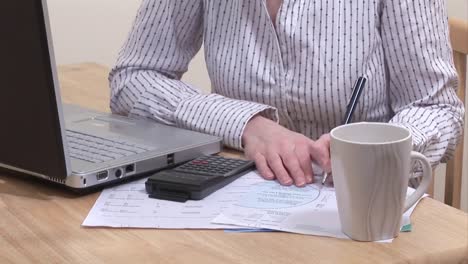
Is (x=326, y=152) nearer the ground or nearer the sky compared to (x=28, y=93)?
nearer the ground

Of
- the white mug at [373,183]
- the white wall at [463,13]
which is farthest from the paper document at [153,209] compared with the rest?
the white wall at [463,13]

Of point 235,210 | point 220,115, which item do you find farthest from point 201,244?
point 220,115

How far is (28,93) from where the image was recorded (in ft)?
3.02

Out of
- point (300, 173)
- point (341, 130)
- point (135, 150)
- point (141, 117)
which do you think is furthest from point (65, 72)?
point (341, 130)

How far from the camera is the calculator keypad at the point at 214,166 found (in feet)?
3.29

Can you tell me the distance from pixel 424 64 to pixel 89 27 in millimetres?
1555

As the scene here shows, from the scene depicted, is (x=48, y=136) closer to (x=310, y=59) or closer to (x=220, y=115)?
(x=220, y=115)

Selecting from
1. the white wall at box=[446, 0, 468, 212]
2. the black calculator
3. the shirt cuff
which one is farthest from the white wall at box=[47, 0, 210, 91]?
the black calculator

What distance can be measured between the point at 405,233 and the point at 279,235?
0.43 ft

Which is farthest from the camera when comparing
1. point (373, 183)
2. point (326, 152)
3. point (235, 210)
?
point (326, 152)

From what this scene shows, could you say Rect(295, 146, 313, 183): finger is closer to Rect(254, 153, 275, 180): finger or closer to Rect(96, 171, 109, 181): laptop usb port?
Rect(254, 153, 275, 180): finger

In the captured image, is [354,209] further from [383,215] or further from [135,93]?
[135,93]

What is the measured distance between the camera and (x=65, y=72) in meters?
1.78

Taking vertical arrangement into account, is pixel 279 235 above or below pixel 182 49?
below
